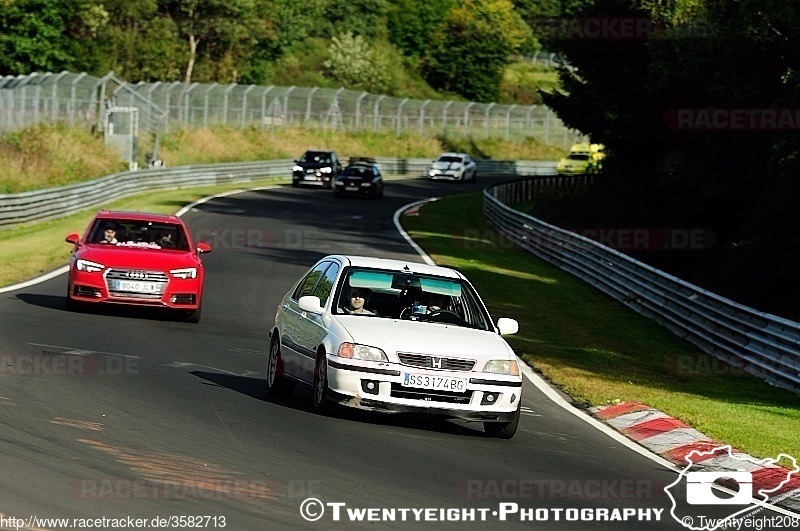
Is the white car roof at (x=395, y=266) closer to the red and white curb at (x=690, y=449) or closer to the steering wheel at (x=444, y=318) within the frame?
the steering wheel at (x=444, y=318)

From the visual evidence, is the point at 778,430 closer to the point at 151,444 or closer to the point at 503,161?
the point at 151,444

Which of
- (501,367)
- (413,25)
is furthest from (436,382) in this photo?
(413,25)

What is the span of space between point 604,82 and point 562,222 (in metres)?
5.83

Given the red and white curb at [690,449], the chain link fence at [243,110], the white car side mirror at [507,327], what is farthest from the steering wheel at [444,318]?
the chain link fence at [243,110]

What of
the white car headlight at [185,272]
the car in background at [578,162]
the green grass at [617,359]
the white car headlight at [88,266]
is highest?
the white car headlight at [88,266]

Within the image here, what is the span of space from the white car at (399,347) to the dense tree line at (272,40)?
262 ft

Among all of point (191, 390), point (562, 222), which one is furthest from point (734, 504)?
point (562, 222)

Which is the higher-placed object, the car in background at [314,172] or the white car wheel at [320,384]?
the white car wheel at [320,384]

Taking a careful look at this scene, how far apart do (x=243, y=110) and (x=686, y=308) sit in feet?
177

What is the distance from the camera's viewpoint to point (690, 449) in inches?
507

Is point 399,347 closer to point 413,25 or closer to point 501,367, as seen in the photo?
point 501,367

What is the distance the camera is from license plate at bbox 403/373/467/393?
12.1m

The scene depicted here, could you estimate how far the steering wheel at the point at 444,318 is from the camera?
13.1 meters

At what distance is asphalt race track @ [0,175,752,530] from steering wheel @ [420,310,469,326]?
963mm
